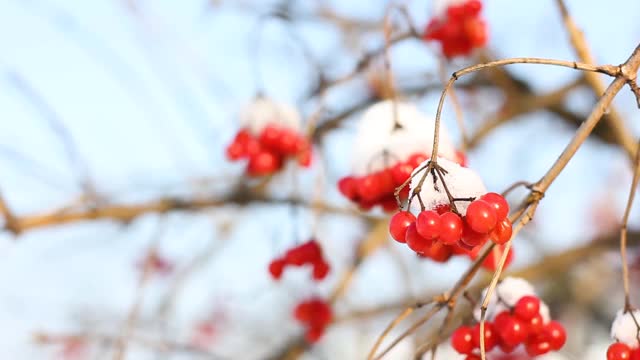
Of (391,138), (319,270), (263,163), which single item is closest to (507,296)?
(391,138)

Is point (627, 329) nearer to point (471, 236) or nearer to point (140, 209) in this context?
point (471, 236)

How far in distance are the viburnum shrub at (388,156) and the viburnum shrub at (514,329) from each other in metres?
0.28

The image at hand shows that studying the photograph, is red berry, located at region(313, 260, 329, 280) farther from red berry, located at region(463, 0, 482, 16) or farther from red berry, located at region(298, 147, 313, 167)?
red berry, located at region(463, 0, 482, 16)

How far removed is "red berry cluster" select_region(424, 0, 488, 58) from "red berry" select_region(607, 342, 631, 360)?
1.09 meters

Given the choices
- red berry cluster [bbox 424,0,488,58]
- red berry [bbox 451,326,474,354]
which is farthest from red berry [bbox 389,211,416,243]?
red berry cluster [bbox 424,0,488,58]

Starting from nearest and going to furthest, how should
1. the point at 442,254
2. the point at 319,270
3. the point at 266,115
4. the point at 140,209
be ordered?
the point at 442,254
the point at 319,270
the point at 266,115
the point at 140,209

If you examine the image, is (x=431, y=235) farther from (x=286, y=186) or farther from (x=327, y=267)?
(x=286, y=186)

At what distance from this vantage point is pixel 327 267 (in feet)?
5.55

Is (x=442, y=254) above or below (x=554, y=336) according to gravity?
above

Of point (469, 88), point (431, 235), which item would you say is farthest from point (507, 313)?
point (469, 88)

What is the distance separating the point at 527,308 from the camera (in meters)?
1.18

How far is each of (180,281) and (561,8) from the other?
7.02ft

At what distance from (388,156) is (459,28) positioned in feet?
2.40

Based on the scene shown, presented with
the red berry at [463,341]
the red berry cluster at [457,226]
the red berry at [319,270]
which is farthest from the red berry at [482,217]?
the red berry at [319,270]
